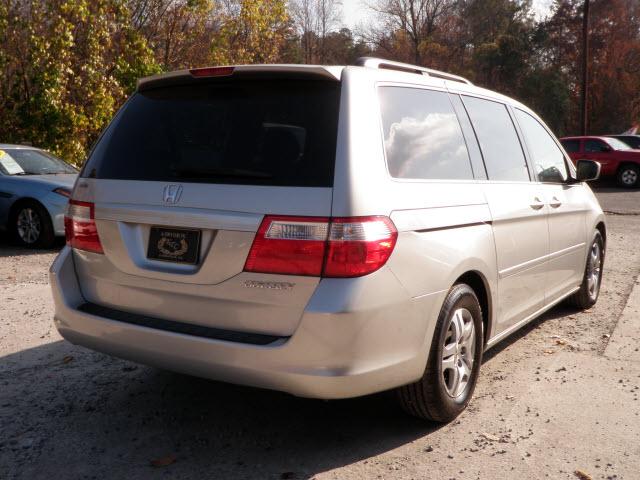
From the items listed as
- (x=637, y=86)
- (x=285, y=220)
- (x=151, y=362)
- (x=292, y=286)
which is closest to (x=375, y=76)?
(x=285, y=220)

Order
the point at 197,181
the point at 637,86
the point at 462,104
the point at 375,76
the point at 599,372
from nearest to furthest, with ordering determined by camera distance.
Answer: the point at 197,181 < the point at 375,76 < the point at 462,104 < the point at 599,372 < the point at 637,86

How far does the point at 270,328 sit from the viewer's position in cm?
303

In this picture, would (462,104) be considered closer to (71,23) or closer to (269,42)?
(71,23)

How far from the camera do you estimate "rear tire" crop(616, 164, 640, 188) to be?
23.0m

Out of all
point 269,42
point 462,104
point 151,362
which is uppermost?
point 269,42

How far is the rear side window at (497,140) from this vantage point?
4293mm

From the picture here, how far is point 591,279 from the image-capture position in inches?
249

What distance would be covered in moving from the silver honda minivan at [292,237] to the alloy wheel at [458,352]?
1 cm

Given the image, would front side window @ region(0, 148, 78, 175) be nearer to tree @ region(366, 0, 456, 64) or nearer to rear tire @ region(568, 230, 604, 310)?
rear tire @ region(568, 230, 604, 310)

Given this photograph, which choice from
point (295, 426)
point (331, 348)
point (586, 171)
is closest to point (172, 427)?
point (295, 426)

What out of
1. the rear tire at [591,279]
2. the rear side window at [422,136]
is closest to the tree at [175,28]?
the rear tire at [591,279]

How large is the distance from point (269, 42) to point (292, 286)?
23111 mm

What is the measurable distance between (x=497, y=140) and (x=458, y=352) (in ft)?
4.97

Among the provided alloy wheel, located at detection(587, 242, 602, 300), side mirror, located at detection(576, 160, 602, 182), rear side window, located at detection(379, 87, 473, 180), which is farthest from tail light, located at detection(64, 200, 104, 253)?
alloy wheel, located at detection(587, 242, 602, 300)
